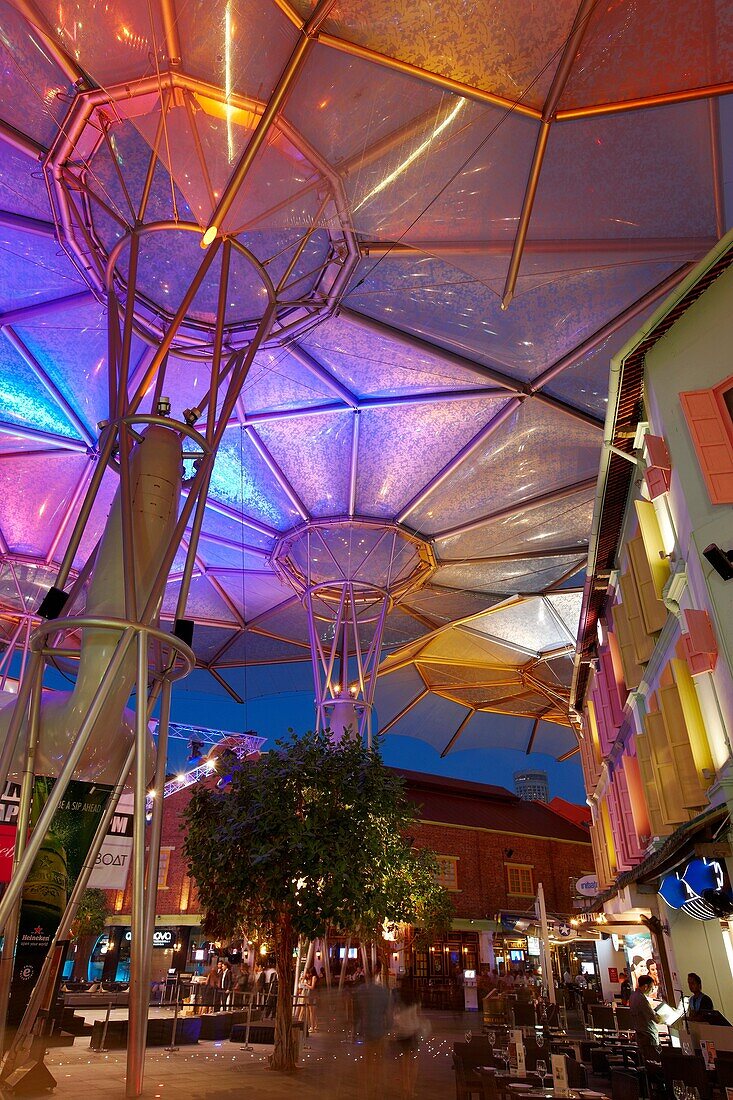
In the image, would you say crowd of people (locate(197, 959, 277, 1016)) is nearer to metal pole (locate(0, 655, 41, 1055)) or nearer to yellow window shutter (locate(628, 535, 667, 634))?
metal pole (locate(0, 655, 41, 1055))

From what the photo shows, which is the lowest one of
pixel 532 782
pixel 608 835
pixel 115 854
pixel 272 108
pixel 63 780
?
pixel 115 854

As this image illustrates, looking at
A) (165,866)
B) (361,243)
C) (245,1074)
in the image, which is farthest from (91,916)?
(361,243)

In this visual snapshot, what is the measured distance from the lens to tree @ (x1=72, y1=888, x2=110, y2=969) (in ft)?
112

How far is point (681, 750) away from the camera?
11922 mm

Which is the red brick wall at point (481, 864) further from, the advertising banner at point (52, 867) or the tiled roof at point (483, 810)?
the advertising banner at point (52, 867)

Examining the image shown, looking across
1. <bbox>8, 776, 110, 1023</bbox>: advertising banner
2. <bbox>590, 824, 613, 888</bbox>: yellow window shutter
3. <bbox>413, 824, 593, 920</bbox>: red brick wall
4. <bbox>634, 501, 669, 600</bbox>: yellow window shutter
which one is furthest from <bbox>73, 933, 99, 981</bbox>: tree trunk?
<bbox>634, 501, 669, 600</bbox>: yellow window shutter

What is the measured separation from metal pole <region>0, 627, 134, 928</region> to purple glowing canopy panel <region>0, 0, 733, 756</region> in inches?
268

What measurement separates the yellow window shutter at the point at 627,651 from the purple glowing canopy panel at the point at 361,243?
5.50m

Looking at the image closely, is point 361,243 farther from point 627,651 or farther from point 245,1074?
point 245,1074

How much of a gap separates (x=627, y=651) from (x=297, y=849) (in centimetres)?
772

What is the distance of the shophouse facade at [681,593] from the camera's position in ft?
35.7

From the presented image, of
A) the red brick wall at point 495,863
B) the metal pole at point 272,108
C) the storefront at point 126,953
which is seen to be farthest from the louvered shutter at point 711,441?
the storefront at point 126,953

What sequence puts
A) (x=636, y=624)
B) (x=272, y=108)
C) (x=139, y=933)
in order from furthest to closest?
(x=636, y=624)
(x=272, y=108)
(x=139, y=933)

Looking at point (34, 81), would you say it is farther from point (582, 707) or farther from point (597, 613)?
point (582, 707)
